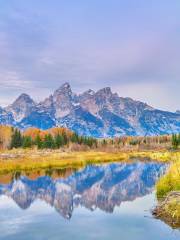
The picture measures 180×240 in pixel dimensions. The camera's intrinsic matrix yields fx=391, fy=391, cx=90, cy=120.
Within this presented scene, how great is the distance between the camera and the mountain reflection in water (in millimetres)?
32750

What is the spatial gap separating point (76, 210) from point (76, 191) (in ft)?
37.9

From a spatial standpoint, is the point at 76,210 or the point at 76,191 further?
the point at 76,191

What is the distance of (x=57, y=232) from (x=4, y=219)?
18.0 ft

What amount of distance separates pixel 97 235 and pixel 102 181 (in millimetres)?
29588

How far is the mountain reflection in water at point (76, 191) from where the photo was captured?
32.8m

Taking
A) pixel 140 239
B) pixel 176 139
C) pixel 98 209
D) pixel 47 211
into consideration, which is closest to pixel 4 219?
pixel 47 211

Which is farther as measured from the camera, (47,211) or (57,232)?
(47,211)

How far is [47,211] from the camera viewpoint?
29.5 metres

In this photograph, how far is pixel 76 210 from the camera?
98.2 feet

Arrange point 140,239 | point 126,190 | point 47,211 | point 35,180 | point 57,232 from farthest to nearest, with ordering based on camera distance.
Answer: point 35,180 < point 126,190 < point 47,211 < point 57,232 < point 140,239

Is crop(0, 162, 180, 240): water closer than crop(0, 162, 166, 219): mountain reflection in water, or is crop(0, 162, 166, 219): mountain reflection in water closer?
crop(0, 162, 180, 240): water

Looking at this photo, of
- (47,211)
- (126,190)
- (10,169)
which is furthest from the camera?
(10,169)

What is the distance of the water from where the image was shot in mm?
21750

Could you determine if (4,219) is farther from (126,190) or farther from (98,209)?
(126,190)
